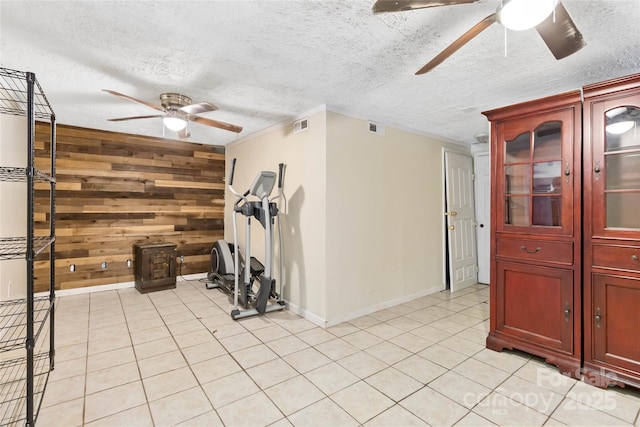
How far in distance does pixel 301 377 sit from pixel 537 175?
8.20 ft

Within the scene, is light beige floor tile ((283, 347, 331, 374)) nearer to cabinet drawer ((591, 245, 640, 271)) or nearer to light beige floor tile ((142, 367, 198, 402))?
light beige floor tile ((142, 367, 198, 402))

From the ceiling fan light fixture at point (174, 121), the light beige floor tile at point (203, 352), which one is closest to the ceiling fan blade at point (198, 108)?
the ceiling fan light fixture at point (174, 121)

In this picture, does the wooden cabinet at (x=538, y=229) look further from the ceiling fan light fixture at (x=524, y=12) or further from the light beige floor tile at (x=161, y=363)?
the light beige floor tile at (x=161, y=363)

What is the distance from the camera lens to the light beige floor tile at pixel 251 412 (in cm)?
185

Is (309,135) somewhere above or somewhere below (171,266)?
above

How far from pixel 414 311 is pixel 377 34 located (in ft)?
10.0

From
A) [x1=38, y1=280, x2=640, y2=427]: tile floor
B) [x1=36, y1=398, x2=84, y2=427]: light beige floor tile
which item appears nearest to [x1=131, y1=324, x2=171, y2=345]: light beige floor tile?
[x1=38, y1=280, x2=640, y2=427]: tile floor

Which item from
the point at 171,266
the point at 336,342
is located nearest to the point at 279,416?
the point at 336,342

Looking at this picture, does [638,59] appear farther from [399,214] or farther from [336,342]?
[336,342]

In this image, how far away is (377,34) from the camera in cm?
198

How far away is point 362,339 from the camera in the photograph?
301cm

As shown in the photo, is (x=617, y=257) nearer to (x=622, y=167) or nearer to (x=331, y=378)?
(x=622, y=167)

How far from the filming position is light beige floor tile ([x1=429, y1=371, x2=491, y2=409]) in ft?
6.75

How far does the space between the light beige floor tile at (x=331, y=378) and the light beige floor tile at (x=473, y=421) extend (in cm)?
73
